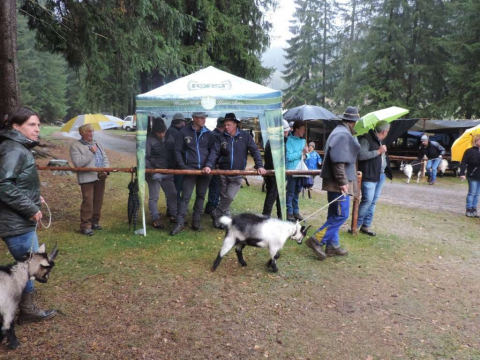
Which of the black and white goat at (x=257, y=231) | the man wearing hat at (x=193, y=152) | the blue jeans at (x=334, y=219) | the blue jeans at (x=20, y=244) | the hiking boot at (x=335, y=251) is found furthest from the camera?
the man wearing hat at (x=193, y=152)

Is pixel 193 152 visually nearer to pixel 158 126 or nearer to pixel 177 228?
pixel 158 126

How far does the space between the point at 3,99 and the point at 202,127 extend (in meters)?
3.67

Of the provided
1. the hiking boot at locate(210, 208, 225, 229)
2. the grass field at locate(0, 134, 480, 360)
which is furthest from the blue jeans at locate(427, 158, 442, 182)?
the hiking boot at locate(210, 208, 225, 229)

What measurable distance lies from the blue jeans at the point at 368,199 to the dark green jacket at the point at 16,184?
5087 millimetres

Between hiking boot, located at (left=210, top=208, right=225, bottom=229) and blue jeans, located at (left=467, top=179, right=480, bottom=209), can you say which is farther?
blue jeans, located at (left=467, top=179, right=480, bottom=209)

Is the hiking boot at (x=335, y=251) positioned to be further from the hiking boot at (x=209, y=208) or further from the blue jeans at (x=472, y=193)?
the blue jeans at (x=472, y=193)

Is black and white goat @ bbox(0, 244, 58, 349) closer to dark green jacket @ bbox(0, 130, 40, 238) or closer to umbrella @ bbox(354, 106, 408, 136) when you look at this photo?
dark green jacket @ bbox(0, 130, 40, 238)

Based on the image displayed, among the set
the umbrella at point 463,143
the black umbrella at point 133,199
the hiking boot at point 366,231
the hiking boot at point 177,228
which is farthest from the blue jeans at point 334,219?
the umbrella at point 463,143

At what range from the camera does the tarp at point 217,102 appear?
547 cm

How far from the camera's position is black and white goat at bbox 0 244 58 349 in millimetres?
2760

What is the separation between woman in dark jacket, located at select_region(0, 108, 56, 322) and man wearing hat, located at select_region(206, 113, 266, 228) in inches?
122

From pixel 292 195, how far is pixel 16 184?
17.1ft

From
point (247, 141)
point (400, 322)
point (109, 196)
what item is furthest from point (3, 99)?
point (400, 322)

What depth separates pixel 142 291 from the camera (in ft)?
13.1
